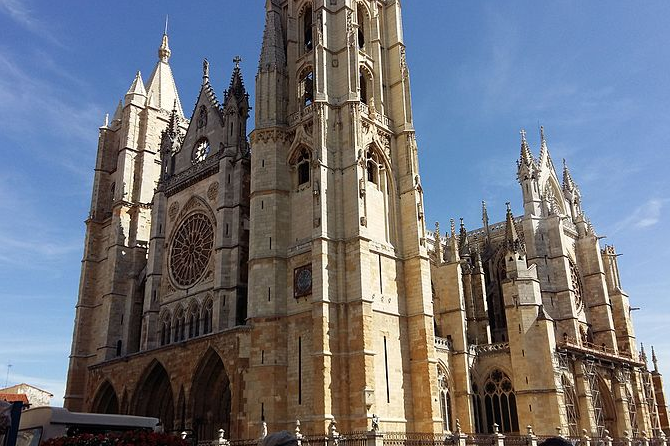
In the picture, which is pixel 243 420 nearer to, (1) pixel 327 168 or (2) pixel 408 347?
(2) pixel 408 347

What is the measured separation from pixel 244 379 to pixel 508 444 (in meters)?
11.8

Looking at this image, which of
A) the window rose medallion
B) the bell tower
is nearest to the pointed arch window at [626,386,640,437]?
the bell tower

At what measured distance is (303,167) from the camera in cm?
2973

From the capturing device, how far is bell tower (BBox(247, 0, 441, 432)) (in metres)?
25.1

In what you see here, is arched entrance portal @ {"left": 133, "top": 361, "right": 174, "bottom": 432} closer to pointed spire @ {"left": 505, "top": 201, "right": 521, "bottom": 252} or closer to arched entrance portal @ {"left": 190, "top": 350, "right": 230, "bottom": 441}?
arched entrance portal @ {"left": 190, "top": 350, "right": 230, "bottom": 441}

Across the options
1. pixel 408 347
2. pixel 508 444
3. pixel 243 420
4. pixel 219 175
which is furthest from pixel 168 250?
pixel 508 444

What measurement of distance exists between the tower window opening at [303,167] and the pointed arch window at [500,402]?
45.5 ft

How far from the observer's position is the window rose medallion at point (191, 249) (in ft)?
108

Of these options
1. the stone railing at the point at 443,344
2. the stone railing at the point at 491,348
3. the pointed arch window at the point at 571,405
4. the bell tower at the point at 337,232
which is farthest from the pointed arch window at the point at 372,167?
the pointed arch window at the point at 571,405

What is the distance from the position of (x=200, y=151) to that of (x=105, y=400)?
583 inches

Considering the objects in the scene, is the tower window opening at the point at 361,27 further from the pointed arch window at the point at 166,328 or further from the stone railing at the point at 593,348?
the stone railing at the point at 593,348

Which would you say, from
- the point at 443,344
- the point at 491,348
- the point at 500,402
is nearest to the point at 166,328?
the point at 443,344

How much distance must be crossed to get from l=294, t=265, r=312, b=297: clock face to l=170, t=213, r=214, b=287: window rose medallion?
7193 millimetres

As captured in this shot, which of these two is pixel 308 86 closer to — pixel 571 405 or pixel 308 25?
pixel 308 25
